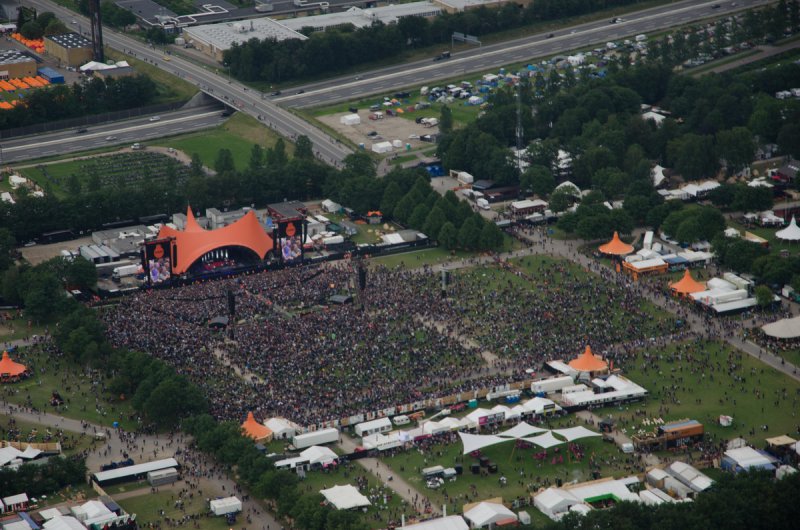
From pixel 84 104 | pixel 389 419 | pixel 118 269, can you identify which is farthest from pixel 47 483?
pixel 84 104

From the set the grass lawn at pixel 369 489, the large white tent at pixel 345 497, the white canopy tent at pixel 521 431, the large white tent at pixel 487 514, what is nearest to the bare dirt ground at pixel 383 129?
the white canopy tent at pixel 521 431

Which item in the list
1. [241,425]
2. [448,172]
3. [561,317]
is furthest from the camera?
[448,172]

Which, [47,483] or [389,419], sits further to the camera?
[389,419]

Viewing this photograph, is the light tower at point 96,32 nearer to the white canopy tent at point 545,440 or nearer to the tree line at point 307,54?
the tree line at point 307,54

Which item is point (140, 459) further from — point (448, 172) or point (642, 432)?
point (448, 172)

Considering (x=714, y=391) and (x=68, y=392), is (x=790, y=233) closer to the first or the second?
(x=714, y=391)

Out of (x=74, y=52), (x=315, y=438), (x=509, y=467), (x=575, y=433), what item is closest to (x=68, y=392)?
(x=315, y=438)
